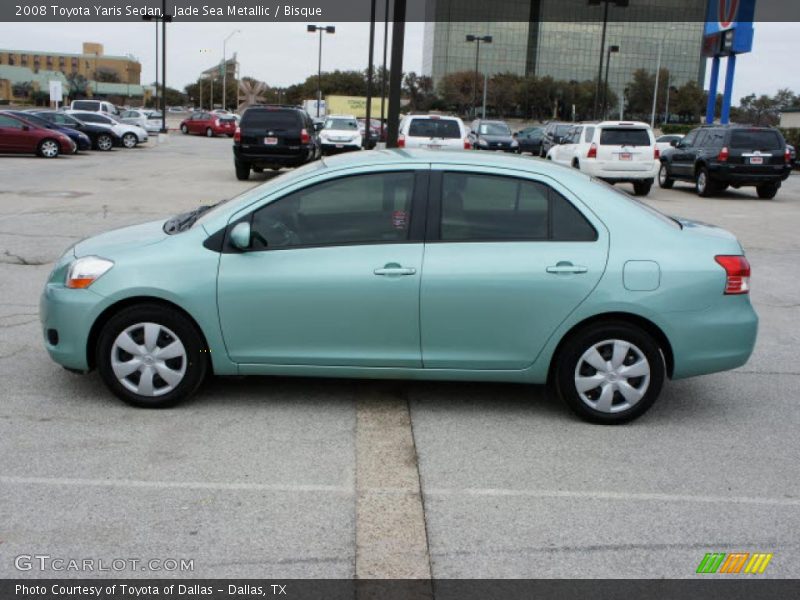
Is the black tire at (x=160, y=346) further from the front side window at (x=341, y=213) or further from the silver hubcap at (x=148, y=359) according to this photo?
the front side window at (x=341, y=213)

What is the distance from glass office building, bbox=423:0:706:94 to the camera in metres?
128

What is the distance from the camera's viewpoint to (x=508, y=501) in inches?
169

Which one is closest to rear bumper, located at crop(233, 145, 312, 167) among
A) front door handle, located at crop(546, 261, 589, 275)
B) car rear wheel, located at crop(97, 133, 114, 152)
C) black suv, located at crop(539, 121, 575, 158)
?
black suv, located at crop(539, 121, 575, 158)

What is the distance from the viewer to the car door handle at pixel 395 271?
5238 mm

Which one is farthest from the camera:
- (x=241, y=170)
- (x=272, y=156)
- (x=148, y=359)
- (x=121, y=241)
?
(x=241, y=170)

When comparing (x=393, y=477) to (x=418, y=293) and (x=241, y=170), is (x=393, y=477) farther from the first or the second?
(x=241, y=170)

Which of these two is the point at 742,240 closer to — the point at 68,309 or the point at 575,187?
the point at 575,187

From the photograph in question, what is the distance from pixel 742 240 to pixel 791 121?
5521 centimetres

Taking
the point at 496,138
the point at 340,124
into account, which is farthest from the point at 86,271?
the point at 496,138

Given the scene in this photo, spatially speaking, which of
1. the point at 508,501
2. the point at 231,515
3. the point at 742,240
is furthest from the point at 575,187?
the point at 742,240

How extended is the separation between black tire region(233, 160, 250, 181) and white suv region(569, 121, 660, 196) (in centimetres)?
833

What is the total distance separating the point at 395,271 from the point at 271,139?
17232mm

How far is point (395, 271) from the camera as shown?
207 inches

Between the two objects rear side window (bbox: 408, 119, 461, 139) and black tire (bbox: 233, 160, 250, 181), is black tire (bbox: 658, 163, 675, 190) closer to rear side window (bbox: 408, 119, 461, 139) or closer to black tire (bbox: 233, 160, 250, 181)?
rear side window (bbox: 408, 119, 461, 139)
